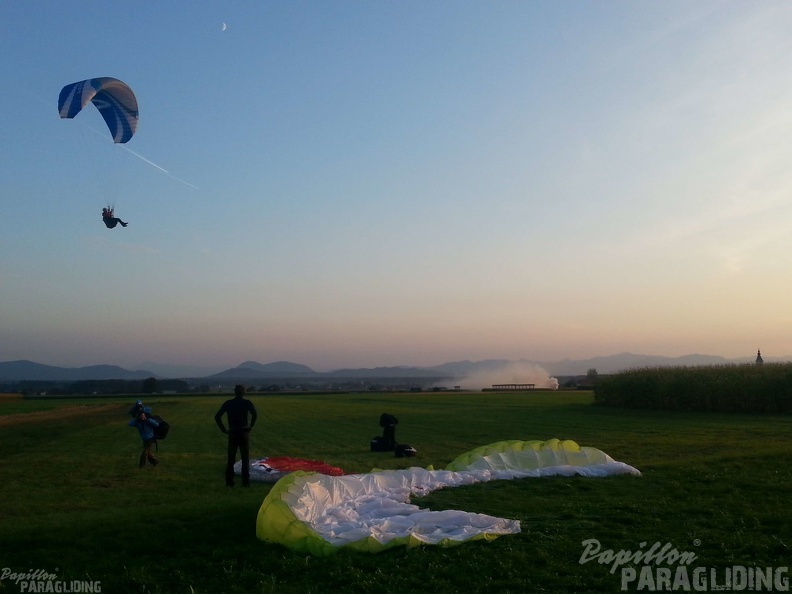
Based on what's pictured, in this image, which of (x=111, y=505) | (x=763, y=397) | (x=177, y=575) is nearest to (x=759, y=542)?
(x=177, y=575)

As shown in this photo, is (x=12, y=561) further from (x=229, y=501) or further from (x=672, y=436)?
(x=672, y=436)

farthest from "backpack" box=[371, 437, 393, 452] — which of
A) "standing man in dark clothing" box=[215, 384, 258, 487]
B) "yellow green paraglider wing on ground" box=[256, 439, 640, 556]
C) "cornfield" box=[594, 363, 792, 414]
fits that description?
"cornfield" box=[594, 363, 792, 414]

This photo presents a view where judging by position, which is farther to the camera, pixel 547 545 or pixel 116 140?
pixel 116 140

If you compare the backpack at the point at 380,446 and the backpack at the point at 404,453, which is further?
the backpack at the point at 380,446

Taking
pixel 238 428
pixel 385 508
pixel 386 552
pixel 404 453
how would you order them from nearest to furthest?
pixel 386 552, pixel 385 508, pixel 238 428, pixel 404 453

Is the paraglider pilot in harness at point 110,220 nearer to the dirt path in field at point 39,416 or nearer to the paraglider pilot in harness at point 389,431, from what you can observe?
the paraglider pilot in harness at point 389,431

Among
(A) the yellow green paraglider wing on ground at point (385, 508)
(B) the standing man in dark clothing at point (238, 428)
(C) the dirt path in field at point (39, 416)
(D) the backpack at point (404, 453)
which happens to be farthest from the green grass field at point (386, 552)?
(C) the dirt path in field at point (39, 416)

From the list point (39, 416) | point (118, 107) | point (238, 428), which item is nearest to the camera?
point (238, 428)

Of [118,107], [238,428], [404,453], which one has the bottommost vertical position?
[404,453]

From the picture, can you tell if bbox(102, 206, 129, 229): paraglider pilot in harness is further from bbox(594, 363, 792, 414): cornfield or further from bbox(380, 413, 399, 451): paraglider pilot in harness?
bbox(594, 363, 792, 414): cornfield

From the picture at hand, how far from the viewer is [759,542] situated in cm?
755

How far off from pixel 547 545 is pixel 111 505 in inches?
300

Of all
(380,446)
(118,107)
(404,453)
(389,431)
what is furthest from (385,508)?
(118,107)

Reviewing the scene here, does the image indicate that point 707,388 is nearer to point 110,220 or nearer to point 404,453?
point 404,453
